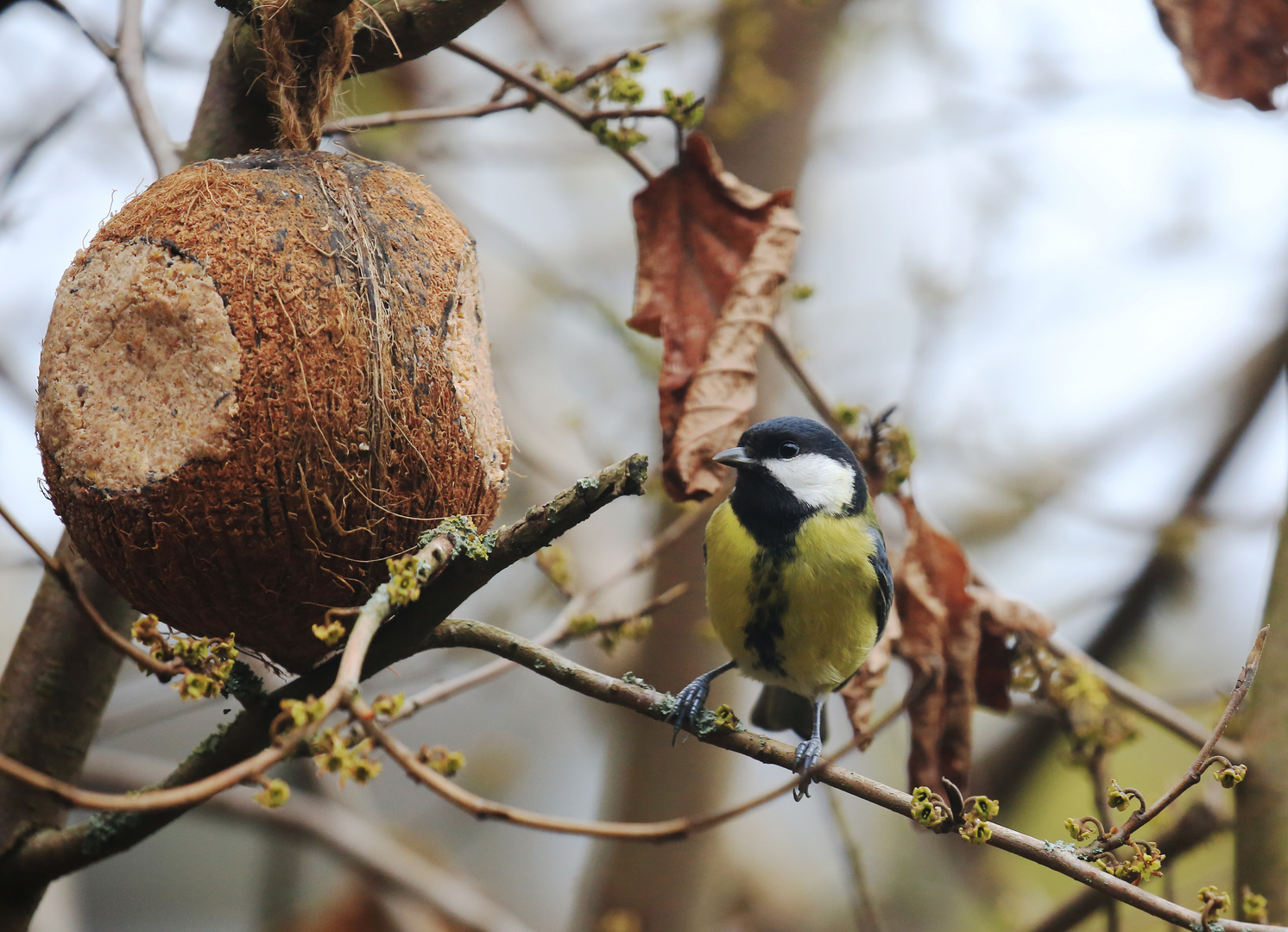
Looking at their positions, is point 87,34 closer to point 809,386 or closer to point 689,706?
point 809,386

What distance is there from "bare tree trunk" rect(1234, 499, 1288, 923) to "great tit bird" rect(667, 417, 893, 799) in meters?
1.14

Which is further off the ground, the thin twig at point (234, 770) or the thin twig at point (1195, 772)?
the thin twig at point (1195, 772)

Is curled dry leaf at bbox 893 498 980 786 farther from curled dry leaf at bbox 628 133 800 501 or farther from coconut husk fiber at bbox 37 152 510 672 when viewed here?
coconut husk fiber at bbox 37 152 510 672

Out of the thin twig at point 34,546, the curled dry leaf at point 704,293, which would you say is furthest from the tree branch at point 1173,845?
the thin twig at point 34,546

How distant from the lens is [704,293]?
240 centimetres

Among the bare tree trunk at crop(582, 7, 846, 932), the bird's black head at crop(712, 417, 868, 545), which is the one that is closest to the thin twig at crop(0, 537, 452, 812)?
the bird's black head at crop(712, 417, 868, 545)

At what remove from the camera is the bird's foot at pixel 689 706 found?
71.8 inches

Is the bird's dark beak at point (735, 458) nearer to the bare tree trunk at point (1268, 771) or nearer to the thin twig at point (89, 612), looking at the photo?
the thin twig at point (89, 612)

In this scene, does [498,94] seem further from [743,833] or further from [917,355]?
[743,833]

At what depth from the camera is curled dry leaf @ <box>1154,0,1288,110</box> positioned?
2344 mm

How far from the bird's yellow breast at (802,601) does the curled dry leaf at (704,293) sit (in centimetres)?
26

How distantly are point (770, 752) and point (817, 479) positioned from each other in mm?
859

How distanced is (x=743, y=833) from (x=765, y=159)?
11.6 ft

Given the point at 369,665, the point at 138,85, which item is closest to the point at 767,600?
the point at 369,665
